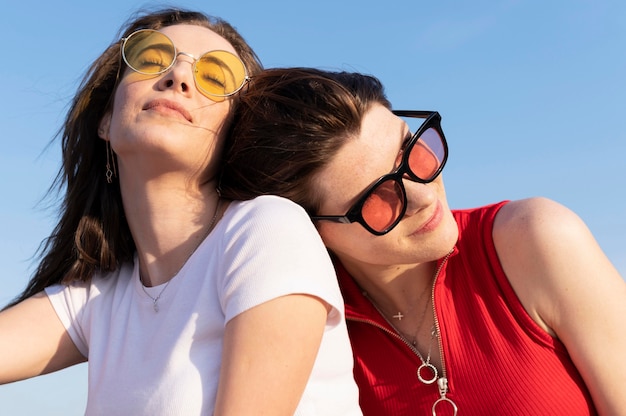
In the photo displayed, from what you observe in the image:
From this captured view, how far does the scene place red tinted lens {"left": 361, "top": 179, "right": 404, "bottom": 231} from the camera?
10.1ft

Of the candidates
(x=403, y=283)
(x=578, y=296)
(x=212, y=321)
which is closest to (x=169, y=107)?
(x=212, y=321)

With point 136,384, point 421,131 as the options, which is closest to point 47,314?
point 136,384

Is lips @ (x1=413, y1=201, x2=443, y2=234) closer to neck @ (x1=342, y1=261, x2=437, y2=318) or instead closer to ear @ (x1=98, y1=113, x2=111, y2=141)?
neck @ (x1=342, y1=261, x2=437, y2=318)

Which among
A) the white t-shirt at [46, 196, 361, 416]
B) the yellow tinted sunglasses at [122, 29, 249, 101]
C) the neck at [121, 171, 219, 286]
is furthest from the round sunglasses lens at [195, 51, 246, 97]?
the white t-shirt at [46, 196, 361, 416]

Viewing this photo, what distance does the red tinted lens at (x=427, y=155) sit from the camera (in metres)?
3.12

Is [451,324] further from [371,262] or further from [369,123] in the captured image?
[369,123]

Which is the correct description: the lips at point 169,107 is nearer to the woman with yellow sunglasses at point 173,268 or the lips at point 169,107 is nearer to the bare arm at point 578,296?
the woman with yellow sunglasses at point 173,268

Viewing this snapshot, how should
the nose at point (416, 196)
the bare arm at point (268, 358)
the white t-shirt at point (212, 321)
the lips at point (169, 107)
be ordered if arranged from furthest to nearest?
the nose at point (416, 196), the lips at point (169, 107), the white t-shirt at point (212, 321), the bare arm at point (268, 358)

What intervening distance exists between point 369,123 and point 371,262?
0.60 metres

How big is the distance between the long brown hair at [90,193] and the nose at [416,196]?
0.92 meters

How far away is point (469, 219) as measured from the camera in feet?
11.1

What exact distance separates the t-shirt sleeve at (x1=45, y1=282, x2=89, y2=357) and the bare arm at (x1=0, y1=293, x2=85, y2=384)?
27 millimetres

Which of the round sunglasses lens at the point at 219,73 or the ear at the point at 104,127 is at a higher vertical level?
the round sunglasses lens at the point at 219,73

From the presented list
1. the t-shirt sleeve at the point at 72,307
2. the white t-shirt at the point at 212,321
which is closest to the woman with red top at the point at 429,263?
the white t-shirt at the point at 212,321
